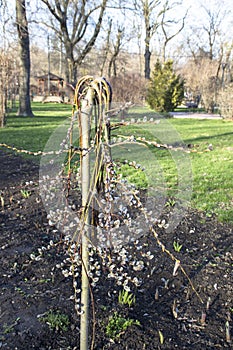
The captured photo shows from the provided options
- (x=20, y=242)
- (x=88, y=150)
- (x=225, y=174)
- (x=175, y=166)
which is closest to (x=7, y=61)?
(x=175, y=166)

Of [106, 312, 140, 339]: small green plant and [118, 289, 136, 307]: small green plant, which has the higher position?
[118, 289, 136, 307]: small green plant

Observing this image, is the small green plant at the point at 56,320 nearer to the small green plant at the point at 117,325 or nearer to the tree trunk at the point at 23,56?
the small green plant at the point at 117,325

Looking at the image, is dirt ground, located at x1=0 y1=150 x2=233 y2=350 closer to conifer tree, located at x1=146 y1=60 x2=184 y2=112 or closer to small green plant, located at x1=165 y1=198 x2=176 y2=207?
small green plant, located at x1=165 y1=198 x2=176 y2=207

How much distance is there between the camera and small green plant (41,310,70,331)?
74.3 inches

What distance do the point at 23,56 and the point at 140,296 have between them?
1378 cm

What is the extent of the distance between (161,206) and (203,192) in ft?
2.97

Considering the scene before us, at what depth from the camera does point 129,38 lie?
26094 mm

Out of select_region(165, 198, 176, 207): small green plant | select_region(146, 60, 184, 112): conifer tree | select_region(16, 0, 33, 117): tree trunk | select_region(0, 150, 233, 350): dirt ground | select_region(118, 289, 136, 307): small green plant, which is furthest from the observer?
select_region(146, 60, 184, 112): conifer tree

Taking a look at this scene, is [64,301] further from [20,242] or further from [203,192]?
[203,192]

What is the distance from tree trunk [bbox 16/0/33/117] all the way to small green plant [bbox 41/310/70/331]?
12576 millimetres

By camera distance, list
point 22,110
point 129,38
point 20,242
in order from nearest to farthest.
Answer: point 20,242, point 22,110, point 129,38

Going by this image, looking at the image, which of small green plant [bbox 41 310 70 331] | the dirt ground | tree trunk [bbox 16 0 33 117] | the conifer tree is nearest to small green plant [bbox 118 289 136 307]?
the dirt ground

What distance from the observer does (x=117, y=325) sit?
1.91 metres

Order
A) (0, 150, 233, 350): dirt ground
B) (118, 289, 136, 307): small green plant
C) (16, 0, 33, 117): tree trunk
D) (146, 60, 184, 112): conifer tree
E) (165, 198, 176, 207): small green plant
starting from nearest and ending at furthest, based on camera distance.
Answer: (0, 150, 233, 350): dirt ground → (118, 289, 136, 307): small green plant → (165, 198, 176, 207): small green plant → (16, 0, 33, 117): tree trunk → (146, 60, 184, 112): conifer tree
